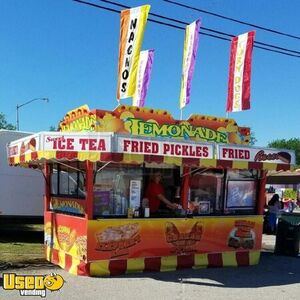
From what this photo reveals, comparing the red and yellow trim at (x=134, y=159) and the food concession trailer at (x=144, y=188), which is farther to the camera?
the food concession trailer at (x=144, y=188)

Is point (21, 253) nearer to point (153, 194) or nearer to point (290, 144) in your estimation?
point (153, 194)

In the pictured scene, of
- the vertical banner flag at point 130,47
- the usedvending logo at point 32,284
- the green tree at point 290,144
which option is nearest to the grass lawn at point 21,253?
the usedvending logo at point 32,284

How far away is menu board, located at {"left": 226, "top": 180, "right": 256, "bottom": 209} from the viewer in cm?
1194

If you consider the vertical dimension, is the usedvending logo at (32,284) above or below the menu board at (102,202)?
below

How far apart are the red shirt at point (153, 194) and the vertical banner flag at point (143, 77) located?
3249 mm

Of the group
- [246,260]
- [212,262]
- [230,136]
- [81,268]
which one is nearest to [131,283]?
[81,268]

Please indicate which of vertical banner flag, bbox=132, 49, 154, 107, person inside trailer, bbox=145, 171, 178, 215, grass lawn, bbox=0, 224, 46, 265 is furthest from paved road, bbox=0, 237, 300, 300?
vertical banner flag, bbox=132, 49, 154, 107

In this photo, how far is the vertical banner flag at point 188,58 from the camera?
1298 cm

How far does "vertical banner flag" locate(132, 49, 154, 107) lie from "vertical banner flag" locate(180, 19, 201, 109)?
1.06 metres

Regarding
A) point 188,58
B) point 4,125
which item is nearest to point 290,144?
point 4,125

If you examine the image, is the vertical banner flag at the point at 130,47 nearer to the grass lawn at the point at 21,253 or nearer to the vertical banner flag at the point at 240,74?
the vertical banner flag at the point at 240,74

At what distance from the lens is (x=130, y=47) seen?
40.0 feet

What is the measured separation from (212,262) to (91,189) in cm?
332

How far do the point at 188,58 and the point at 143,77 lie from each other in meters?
1.40
